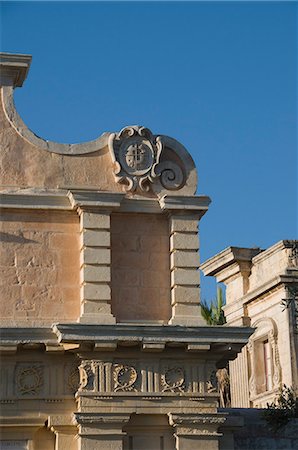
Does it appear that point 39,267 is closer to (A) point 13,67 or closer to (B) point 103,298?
(B) point 103,298

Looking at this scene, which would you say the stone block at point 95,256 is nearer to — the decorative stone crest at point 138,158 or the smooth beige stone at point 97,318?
the smooth beige stone at point 97,318

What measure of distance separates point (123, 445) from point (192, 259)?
3060 mm

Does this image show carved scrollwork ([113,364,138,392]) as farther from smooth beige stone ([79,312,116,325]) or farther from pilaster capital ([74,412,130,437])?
smooth beige stone ([79,312,116,325])

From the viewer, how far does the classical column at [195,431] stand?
1677 centimetres

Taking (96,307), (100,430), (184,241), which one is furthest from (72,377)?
(184,241)

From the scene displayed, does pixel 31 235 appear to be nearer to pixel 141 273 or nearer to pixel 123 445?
pixel 141 273

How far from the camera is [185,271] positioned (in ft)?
57.7

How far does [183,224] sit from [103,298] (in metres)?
1.81

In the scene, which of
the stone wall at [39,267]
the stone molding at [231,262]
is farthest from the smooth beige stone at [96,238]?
the stone molding at [231,262]

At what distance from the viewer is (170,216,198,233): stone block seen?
17812 millimetres

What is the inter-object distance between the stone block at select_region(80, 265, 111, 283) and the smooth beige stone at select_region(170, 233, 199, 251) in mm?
1160

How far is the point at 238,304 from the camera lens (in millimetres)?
25828

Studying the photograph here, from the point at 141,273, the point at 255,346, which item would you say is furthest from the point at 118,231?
the point at 255,346

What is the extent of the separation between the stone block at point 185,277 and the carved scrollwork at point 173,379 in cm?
133
